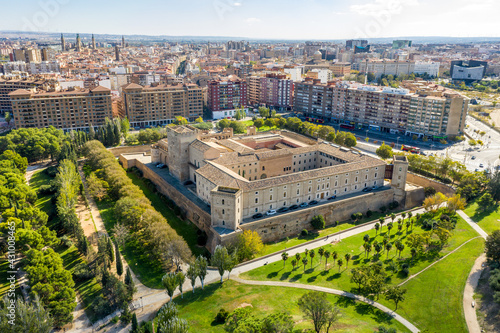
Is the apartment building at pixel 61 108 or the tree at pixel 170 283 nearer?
the tree at pixel 170 283

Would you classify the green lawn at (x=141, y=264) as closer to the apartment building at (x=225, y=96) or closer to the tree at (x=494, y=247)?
the tree at (x=494, y=247)

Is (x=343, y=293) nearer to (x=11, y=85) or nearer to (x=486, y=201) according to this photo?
(x=486, y=201)

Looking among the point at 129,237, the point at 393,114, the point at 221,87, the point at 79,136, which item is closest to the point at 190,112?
the point at 221,87

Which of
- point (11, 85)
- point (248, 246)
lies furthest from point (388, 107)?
point (11, 85)

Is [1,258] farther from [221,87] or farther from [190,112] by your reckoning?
[221,87]

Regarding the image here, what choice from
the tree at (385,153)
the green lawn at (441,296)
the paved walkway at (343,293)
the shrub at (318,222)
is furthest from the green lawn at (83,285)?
the tree at (385,153)

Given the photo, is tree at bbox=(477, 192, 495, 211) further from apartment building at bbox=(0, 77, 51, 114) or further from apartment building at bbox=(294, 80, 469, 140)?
apartment building at bbox=(0, 77, 51, 114)
